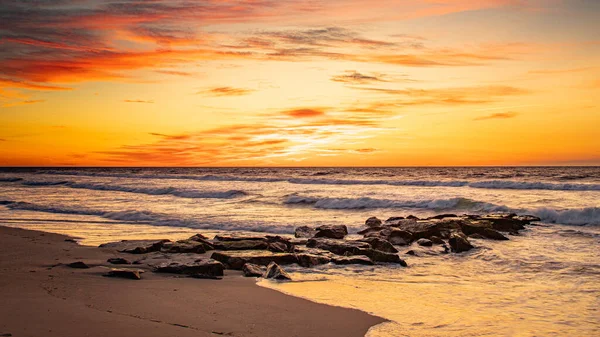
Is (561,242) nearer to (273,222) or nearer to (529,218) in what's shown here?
(529,218)

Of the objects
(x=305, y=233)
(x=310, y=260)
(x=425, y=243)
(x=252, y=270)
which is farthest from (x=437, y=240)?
(x=252, y=270)

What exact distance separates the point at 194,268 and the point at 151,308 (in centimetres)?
277

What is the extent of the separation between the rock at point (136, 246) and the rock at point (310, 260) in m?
3.71

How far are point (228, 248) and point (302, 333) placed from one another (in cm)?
621

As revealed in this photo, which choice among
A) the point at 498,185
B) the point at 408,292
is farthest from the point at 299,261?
the point at 498,185

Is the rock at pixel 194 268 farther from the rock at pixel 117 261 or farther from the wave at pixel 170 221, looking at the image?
the wave at pixel 170 221

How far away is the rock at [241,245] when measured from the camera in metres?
12.1

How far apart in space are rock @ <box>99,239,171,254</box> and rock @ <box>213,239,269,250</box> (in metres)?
1.45

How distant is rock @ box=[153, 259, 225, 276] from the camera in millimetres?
9539

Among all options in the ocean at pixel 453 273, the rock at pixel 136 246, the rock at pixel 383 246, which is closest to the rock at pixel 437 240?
the ocean at pixel 453 273

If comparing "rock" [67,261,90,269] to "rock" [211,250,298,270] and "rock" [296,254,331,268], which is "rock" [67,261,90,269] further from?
"rock" [296,254,331,268]

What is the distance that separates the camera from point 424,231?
14.9m

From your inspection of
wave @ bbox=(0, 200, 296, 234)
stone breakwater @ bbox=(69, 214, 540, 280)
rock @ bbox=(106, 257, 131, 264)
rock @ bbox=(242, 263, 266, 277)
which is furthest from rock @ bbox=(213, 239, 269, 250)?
wave @ bbox=(0, 200, 296, 234)

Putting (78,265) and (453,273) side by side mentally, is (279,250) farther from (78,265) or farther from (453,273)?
(78,265)
